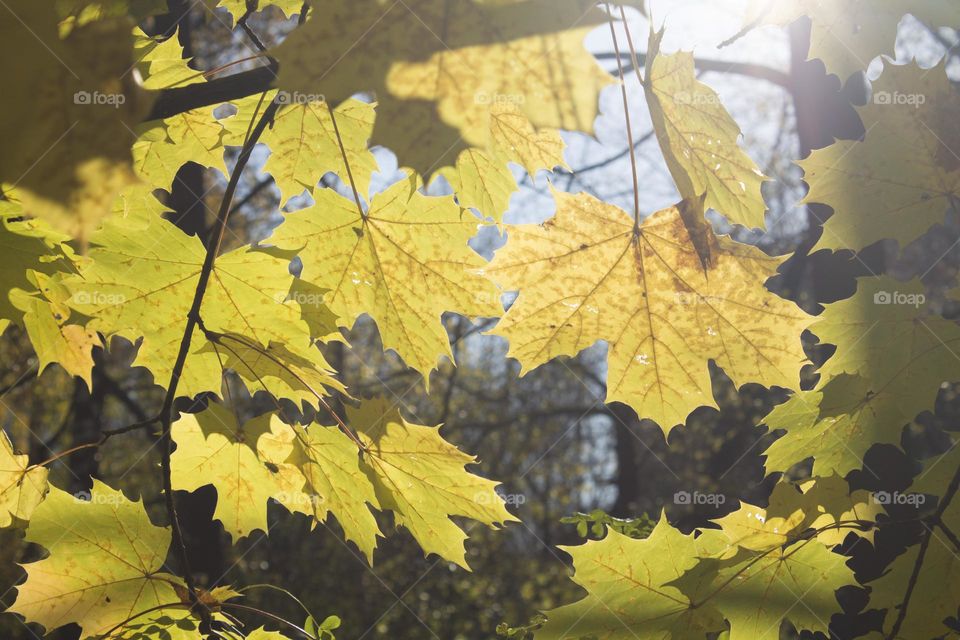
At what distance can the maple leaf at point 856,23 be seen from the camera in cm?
157

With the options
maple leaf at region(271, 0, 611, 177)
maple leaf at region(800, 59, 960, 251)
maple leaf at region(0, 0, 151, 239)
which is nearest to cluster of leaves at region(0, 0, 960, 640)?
maple leaf at region(800, 59, 960, 251)

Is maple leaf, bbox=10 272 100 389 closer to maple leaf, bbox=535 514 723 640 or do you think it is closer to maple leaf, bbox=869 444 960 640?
maple leaf, bbox=535 514 723 640

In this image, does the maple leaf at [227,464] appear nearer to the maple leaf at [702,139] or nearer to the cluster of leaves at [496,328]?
the cluster of leaves at [496,328]

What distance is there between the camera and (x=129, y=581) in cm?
200

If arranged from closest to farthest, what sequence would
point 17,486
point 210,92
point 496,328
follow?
point 210,92 → point 496,328 → point 17,486

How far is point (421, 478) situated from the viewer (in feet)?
6.02

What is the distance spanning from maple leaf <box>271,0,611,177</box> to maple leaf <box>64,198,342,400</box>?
87 centimetres

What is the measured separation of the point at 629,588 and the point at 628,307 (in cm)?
67

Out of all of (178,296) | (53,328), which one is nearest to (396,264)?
(178,296)

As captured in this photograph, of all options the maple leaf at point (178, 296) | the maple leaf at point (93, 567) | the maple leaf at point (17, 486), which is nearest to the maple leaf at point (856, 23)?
the maple leaf at point (178, 296)

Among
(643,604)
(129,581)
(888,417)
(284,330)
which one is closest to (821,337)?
(888,417)

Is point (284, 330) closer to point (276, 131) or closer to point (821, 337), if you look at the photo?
point (276, 131)

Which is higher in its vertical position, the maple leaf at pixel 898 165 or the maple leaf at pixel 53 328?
the maple leaf at pixel 898 165

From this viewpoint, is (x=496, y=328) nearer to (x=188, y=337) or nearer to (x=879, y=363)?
(x=188, y=337)
